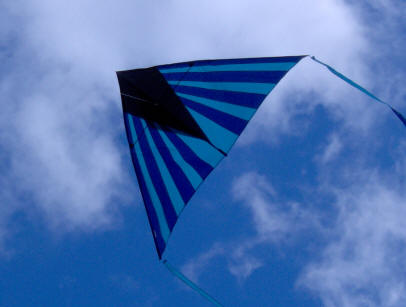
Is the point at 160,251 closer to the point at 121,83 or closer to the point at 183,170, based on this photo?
the point at 183,170

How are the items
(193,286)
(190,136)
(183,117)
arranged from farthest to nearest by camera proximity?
1. (183,117)
2. (190,136)
3. (193,286)

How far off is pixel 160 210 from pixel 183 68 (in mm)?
2058

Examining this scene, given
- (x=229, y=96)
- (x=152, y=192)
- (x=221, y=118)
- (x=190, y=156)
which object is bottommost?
(x=152, y=192)

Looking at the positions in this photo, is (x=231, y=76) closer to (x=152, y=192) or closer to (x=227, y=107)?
(x=227, y=107)

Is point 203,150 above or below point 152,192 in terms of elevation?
above

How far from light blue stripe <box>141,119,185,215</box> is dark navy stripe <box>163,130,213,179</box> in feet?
0.92

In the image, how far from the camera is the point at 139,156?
631 cm

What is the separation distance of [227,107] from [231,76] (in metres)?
0.46

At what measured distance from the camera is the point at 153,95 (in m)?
6.25

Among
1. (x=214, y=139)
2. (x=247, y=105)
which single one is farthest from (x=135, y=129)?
(x=247, y=105)

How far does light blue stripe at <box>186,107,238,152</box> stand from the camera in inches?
223

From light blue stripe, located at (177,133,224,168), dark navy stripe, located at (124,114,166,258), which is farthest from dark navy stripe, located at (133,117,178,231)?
light blue stripe, located at (177,133,224,168)

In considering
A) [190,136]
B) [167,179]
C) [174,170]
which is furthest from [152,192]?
[190,136]

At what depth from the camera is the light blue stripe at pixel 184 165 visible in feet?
18.4
